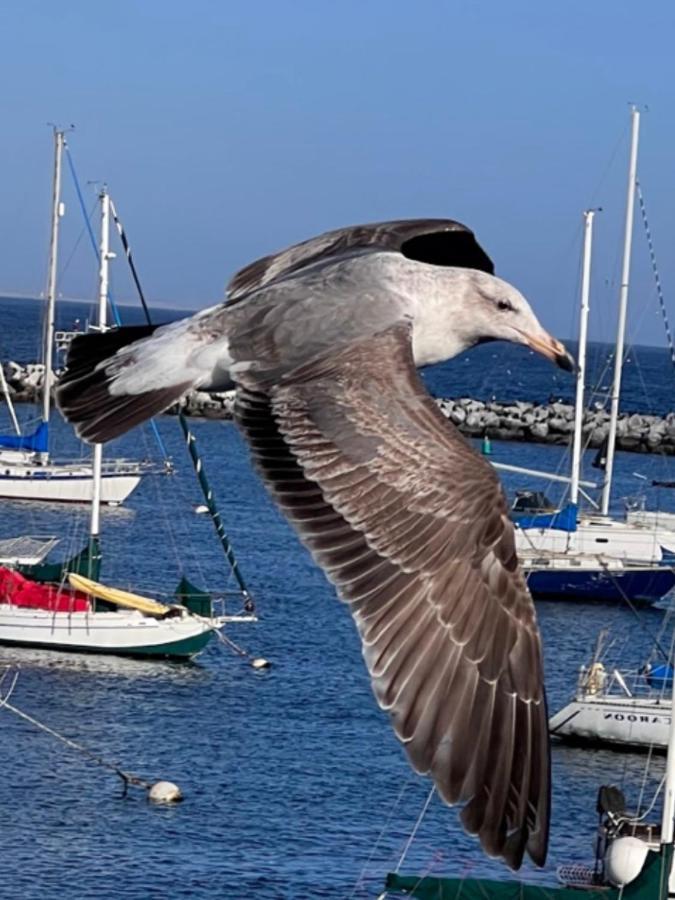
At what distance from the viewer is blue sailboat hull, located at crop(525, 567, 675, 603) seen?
141 feet

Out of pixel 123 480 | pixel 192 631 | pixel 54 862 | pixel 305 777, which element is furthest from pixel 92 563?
pixel 123 480

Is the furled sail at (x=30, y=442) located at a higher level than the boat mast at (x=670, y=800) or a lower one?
lower

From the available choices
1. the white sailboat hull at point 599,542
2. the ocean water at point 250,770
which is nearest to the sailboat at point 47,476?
the ocean water at point 250,770

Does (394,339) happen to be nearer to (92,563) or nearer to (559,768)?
(559,768)

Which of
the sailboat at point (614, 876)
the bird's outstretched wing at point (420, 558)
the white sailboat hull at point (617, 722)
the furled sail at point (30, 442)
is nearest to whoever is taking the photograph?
the bird's outstretched wing at point (420, 558)

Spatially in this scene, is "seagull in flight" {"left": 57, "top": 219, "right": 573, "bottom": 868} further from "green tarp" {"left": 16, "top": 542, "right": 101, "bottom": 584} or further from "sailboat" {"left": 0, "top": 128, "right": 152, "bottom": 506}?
"sailboat" {"left": 0, "top": 128, "right": 152, "bottom": 506}

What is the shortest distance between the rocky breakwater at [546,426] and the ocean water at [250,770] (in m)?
36.3

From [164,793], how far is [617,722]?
6.52m

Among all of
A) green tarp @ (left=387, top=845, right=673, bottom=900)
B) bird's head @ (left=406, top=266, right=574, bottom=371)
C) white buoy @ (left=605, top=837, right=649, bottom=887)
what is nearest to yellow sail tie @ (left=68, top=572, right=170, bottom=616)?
white buoy @ (left=605, top=837, right=649, bottom=887)

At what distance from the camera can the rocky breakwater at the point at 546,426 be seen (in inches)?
3127

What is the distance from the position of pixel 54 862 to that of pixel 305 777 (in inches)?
175

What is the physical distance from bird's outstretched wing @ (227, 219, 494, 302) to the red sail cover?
2570 centimetres

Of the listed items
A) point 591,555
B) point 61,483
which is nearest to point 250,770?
point 591,555

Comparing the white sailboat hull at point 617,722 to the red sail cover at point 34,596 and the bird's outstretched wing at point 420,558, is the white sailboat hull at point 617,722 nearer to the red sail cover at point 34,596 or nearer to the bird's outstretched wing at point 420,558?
the red sail cover at point 34,596
